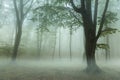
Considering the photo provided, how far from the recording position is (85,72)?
13.4m

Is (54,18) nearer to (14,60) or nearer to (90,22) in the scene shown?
(90,22)

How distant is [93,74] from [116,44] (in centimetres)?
3025

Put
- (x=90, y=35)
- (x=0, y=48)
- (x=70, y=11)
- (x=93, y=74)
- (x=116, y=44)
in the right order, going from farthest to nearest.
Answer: (x=116, y=44)
(x=0, y=48)
(x=70, y=11)
(x=90, y=35)
(x=93, y=74)

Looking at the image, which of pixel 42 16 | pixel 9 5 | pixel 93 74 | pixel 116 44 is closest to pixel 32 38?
pixel 9 5

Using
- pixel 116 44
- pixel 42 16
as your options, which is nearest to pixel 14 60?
pixel 42 16

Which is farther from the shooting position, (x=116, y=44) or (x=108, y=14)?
(x=116, y=44)

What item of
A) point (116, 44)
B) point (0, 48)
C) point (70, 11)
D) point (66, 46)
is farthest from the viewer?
point (66, 46)

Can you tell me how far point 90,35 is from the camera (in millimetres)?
13562

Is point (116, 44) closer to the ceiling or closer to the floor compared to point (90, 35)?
closer to the floor

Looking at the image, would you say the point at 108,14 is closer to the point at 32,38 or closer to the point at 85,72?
the point at 85,72

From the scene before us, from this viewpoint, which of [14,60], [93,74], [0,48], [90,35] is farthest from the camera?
[0,48]

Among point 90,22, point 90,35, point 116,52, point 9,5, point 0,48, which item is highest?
point 9,5

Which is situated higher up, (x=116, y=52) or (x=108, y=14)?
(x=108, y=14)

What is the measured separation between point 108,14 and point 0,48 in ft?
53.0
